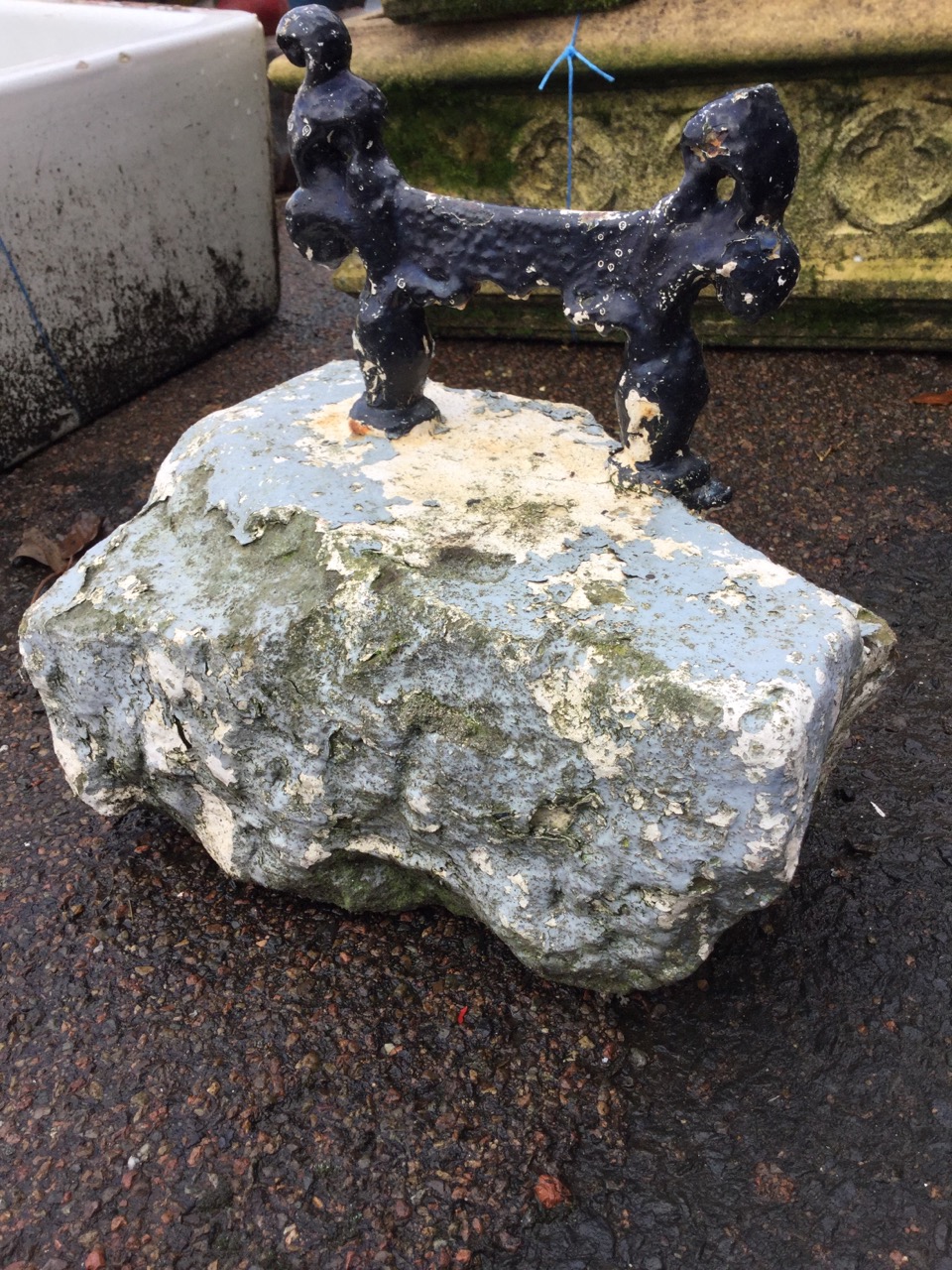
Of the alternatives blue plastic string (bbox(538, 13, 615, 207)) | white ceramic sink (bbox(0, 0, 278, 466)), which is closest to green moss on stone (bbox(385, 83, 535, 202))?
blue plastic string (bbox(538, 13, 615, 207))

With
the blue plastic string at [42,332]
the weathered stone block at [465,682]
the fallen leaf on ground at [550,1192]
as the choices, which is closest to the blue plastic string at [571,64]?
the weathered stone block at [465,682]

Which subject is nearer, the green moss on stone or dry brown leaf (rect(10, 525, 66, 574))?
dry brown leaf (rect(10, 525, 66, 574))

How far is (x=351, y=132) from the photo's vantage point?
1682mm

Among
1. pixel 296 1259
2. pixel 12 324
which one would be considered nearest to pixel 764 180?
pixel 296 1259

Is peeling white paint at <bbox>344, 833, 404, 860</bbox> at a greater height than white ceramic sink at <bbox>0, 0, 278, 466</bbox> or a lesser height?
lesser

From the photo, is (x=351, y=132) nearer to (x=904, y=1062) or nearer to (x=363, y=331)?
(x=363, y=331)

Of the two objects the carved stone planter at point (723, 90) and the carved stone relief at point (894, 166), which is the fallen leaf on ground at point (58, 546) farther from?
the carved stone relief at point (894, 166)

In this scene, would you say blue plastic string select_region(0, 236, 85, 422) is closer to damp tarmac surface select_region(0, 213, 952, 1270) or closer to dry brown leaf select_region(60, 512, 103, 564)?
dry brown leaf select_region(60, 512, 103, 564)

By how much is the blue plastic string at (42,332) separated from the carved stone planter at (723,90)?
1.15m

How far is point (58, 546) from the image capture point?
2.72m

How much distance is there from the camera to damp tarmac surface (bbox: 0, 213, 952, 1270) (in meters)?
1.43

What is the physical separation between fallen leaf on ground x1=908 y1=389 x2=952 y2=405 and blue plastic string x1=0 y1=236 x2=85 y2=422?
2.37 m

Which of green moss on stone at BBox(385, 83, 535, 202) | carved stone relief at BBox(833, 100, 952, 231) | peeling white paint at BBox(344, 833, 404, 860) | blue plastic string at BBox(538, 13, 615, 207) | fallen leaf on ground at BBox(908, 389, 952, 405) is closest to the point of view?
peeling white paint at BBox(344, 833, 404, 860)

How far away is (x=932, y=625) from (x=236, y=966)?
1589mm
